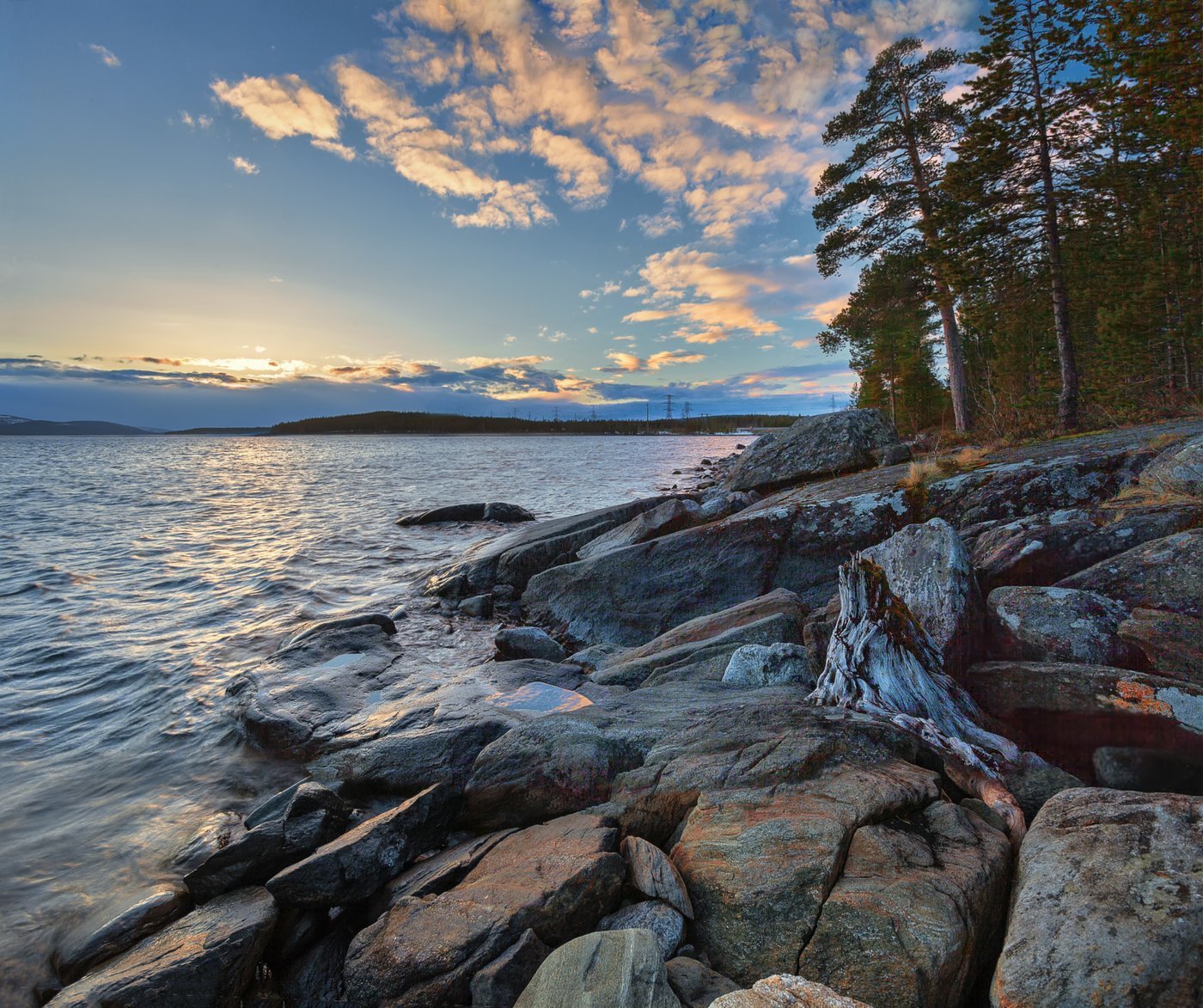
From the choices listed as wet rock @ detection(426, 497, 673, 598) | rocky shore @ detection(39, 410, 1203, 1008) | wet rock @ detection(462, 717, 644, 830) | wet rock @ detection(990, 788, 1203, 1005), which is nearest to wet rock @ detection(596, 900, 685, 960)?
rocky shore @ detection(39, 410, 1203, 1008)

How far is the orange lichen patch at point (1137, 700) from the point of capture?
3959 millimetres

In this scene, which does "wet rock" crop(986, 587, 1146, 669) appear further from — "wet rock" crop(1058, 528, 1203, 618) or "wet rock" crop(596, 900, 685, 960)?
"wet rock" crop(596, 900, 685, 960)

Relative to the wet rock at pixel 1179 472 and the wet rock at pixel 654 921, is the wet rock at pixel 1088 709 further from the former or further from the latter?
the wet rock at pixel 1179 472

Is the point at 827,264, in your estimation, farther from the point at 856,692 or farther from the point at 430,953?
the point at 430,953

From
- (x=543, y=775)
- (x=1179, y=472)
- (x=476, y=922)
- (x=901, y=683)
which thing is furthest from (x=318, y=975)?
(x=1179, y=472)

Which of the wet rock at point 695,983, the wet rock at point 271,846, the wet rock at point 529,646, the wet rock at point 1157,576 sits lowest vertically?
the wet rock at point 529,646

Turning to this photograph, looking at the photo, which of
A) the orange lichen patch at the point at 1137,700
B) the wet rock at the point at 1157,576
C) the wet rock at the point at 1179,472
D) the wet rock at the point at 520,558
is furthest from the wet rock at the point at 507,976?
the wet rock at the point at 520,558

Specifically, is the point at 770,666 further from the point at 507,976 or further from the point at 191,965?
the point at 191,965

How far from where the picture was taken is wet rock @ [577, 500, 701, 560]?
11.5 m

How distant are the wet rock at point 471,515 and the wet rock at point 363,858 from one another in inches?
729

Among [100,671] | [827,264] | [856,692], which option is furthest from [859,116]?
[100,671]

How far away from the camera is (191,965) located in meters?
3.18

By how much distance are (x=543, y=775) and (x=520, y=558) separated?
353 inches

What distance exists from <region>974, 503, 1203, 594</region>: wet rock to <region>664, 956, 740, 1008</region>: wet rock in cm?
565
